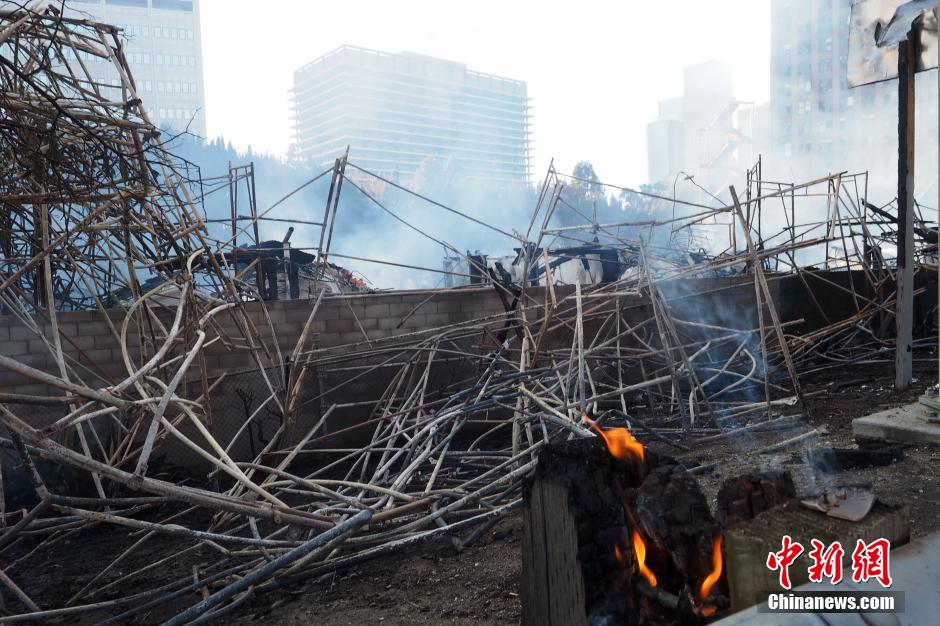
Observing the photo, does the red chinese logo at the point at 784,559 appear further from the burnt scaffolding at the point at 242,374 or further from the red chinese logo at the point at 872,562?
the burnt scaffolding at the point at 242,374

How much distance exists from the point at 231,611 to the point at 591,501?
2.38 metres

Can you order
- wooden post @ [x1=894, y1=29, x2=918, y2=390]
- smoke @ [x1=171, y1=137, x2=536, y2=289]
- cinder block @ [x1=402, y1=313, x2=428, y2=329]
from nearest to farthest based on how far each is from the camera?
wooden post @ [x1=894, y1=29, x2=918, y2=390], cinder block @ [x1=402, y1=313, x2=428, y2=329], smoke @ [x1=171, y1=137, x2=536, y2=289]

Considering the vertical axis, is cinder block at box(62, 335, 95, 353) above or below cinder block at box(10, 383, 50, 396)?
above

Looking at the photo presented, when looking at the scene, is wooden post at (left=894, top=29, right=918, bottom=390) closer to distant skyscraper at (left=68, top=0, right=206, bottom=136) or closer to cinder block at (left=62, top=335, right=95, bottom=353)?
cinder block at (left=62, top=335, right=95, bottom=353)

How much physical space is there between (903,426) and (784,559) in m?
3.47

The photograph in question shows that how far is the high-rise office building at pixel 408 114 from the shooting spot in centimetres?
7956

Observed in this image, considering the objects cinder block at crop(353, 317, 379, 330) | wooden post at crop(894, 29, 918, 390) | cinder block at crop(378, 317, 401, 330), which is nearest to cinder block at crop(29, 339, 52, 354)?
cinder block at crop(353, 317, 379, 330)

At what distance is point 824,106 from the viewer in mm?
41656

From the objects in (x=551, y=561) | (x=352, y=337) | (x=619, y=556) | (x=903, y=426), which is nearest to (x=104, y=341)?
(x=352, y=337)

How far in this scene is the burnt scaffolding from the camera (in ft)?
9.56

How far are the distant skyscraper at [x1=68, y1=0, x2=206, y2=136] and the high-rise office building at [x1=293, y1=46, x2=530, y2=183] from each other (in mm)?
14012

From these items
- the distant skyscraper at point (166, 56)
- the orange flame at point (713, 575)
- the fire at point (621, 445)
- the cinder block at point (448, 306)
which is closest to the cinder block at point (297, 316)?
the cinder block at point (448, 306)

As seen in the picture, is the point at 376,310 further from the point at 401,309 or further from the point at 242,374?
the point at 242,374

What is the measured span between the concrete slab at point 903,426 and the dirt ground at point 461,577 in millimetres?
106
